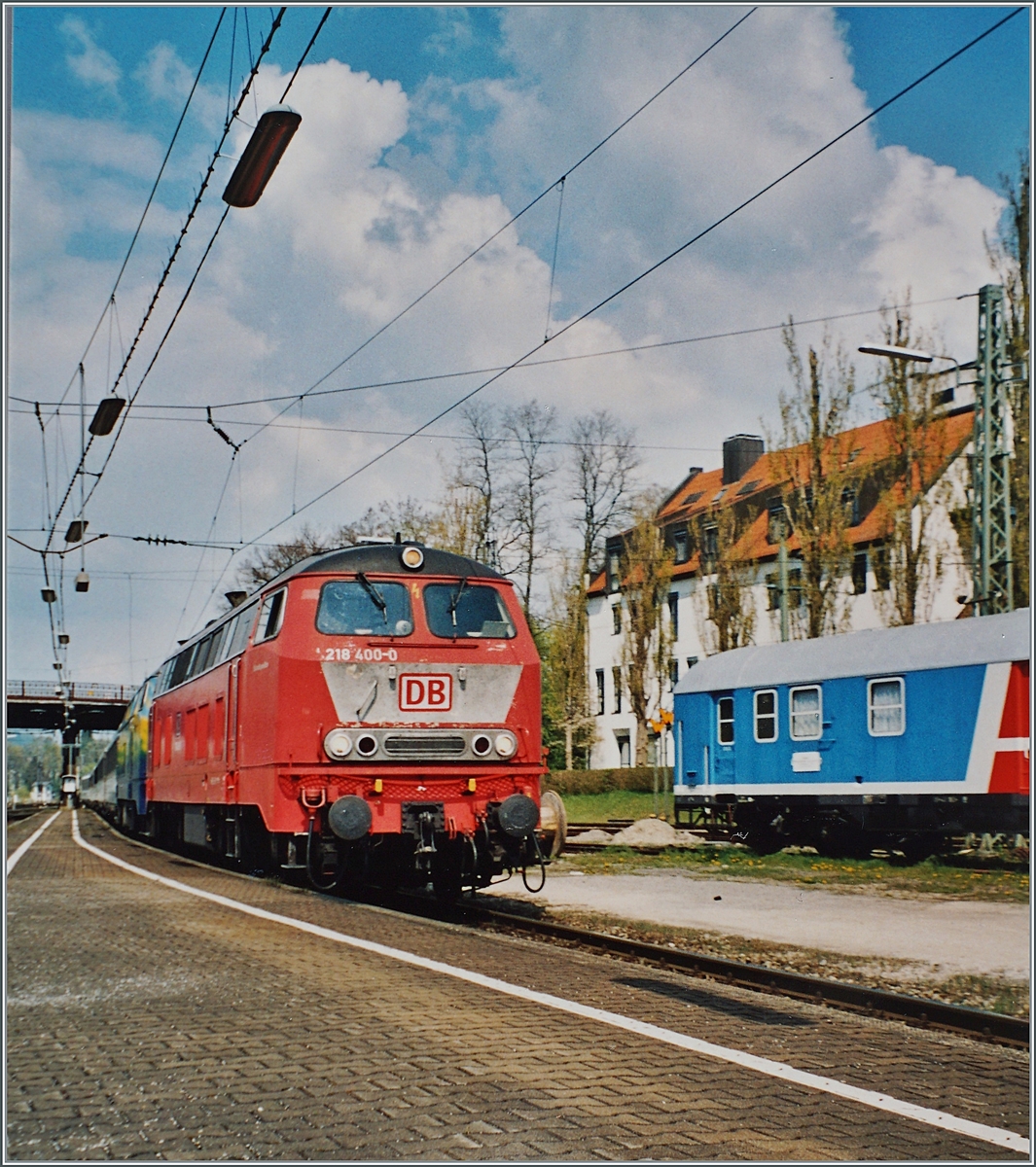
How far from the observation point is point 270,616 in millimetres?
13289

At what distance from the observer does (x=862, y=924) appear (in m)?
12.3

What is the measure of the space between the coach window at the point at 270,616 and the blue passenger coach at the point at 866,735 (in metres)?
9.93

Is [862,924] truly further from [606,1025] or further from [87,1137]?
[87,1137]

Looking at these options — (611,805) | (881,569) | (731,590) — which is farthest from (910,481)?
(611,805)

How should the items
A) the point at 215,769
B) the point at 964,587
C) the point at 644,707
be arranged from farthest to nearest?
the point at 644,707 → the point at 964,587 → the point at 215,769

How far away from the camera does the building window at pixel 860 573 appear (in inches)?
1115

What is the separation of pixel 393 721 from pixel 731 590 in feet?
86.0

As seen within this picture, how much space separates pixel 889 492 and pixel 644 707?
20.5 m

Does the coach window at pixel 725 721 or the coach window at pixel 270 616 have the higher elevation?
the coach window at pixel 270 616

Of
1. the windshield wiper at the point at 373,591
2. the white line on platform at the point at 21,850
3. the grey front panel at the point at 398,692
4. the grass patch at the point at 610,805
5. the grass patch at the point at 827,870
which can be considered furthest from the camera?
the grass patch at the point at 610,805

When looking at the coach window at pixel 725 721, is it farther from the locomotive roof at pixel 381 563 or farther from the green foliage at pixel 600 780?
the green foliage at pixel 600 780

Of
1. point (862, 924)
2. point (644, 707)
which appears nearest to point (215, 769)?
point (862, 924)

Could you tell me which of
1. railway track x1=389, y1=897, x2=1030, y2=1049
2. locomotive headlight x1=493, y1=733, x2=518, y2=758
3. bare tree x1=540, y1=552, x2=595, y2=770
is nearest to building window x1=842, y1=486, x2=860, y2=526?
bare tree x1=540, y1=552, x2=595, y2=770

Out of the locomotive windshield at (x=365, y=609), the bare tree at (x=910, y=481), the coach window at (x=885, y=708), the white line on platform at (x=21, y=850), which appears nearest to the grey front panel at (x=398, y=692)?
the locomotive windshield at (x=365, y=609)
